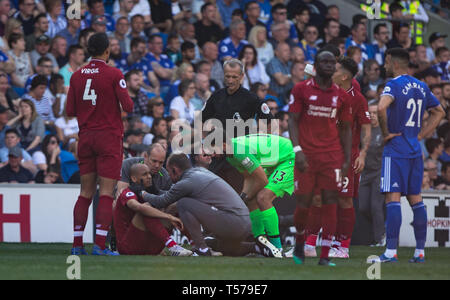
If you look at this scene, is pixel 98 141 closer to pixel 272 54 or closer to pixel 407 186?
pixel 407 186

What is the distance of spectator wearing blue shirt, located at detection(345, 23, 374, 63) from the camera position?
19.9 metres

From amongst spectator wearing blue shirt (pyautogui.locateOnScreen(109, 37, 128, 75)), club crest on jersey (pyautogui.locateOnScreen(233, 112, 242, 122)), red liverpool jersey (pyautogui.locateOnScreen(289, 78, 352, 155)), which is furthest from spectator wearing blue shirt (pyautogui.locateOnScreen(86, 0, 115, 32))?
red liverpool jersey (pyautogui.locateOnScreen(289, 78, 352, 155))

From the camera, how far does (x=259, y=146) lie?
11.0m

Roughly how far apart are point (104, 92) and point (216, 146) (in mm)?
1703

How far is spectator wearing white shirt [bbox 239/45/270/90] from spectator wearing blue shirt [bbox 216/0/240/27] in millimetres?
1538

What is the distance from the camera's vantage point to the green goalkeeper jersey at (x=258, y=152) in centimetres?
1052

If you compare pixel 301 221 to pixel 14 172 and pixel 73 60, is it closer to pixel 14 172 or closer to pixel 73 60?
pixel 14 172

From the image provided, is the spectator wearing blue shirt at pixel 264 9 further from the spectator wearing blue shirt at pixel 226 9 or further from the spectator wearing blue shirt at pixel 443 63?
the spectator wearing blue shirt at pixel 443 63

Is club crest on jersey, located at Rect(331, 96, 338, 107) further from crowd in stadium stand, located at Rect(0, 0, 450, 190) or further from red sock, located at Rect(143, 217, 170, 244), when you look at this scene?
crowd in stadium stand, located at Rect(0, 0, 450, 190)

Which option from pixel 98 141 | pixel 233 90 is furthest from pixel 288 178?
pixel 98 141

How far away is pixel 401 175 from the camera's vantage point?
9.66m

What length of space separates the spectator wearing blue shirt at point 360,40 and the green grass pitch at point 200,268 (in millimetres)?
10116

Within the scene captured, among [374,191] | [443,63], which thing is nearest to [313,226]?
[374,191]

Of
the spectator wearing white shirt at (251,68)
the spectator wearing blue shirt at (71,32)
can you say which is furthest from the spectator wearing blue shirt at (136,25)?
the spectator wearing white shirt at (251,68)
